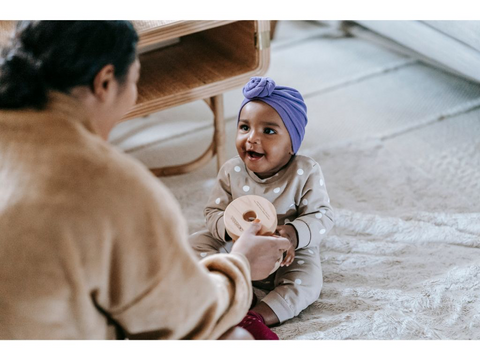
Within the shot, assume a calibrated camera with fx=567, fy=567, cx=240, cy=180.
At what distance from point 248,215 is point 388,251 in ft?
1.32

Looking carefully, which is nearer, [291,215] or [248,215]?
[248,215]

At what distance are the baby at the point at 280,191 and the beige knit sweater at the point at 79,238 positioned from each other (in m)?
0.48

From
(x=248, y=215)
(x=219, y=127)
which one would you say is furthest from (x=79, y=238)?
(x=219, y=127)

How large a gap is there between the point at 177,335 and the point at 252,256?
0.22 meters

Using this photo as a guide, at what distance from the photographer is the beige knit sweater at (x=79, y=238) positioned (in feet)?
2.13

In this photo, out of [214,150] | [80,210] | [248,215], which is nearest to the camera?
[80,210]

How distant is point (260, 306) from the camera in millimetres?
1164

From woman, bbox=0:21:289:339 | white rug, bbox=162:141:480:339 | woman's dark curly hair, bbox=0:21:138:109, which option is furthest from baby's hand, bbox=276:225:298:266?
woman's dark curly hair, bbox=0:21:138:109

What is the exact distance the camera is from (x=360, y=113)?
6.51 ft

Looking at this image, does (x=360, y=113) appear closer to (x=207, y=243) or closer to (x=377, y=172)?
(x=377, y=172)

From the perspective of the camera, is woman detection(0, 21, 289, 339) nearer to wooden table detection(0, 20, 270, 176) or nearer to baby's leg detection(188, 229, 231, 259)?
baby's leg detection(188, 229, 231, 259)

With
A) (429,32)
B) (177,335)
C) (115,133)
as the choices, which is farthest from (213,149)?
(177,335)

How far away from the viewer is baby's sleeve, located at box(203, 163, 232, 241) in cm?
125

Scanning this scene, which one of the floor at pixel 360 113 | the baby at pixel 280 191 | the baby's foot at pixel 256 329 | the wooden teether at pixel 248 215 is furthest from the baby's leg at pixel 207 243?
the floor at pixel 360 113
